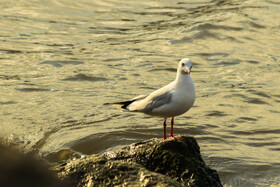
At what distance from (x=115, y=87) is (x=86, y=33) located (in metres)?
5.34

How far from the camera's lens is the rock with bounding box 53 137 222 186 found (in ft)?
16.6

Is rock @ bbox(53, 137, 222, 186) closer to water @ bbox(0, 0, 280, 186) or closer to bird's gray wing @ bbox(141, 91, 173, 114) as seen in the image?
bird's gray wing @ bbox(141, 91, 173, 114)

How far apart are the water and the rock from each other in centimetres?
205

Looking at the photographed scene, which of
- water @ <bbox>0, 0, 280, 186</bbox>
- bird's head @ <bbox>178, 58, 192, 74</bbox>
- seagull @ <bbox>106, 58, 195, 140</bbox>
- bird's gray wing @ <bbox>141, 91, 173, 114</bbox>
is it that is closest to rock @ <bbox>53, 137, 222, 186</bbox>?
seagull @ <bbox>106, 58, 195, 140</bbox>

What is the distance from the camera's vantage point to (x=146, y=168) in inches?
222

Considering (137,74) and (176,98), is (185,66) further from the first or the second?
(137,74)

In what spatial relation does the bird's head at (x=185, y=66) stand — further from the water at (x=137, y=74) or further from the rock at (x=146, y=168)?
the water at (x=137, y=74)

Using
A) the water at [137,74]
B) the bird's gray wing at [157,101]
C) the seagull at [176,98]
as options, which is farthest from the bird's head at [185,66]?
the water at [137,74]

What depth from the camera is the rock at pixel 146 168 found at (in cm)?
507

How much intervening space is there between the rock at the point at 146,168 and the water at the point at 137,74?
2052mm

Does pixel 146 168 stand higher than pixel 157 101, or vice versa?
pixel 157 101

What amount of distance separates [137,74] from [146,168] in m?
8.32

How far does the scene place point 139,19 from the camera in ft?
63.3

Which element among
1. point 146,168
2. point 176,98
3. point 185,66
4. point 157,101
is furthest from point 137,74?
point 146,168
